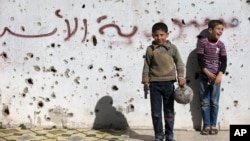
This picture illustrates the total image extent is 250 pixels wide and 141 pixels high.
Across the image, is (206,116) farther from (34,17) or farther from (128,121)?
(34,17)

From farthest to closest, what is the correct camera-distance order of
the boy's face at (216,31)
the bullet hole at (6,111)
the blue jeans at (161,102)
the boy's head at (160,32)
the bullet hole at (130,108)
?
the bullet hole at (6,111) < the bullet hole at (130,108) < the boy's face at (216,31) < the blue jeans at (161,102) < the boy's head at (160,32)

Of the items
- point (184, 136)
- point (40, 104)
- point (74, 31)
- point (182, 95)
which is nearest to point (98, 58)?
point (74, 31)

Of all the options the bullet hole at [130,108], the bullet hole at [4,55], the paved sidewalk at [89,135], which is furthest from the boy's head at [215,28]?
the bullet hole at [4,55]

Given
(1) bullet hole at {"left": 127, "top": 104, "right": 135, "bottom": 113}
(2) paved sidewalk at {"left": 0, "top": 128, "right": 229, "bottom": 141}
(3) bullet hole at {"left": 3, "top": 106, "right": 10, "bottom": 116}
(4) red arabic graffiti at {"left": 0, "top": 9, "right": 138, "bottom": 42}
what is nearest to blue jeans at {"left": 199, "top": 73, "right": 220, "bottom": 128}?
(2) paved sidewalk at {"left": 0, "top": 128, "right": 229, "bottom": 141}

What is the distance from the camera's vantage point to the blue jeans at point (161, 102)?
560 cm

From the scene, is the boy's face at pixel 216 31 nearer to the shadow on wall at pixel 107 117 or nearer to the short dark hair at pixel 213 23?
the short dark hair at pixel 213 23

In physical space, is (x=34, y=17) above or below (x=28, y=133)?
above

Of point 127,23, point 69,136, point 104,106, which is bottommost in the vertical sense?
point 69,136

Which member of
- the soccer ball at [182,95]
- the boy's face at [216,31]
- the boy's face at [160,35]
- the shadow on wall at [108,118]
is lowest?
the shadow on wall at [108,118]

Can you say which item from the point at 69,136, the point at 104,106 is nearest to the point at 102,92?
the point at 104,106

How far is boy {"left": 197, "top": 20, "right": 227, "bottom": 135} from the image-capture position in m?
6.05

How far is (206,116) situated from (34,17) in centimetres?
275

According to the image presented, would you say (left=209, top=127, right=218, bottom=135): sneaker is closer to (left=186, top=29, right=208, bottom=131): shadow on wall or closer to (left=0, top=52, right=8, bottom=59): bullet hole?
(left=186, top=29, right=208, bottom=131): shadow on wall

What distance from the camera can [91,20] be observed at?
636cm
